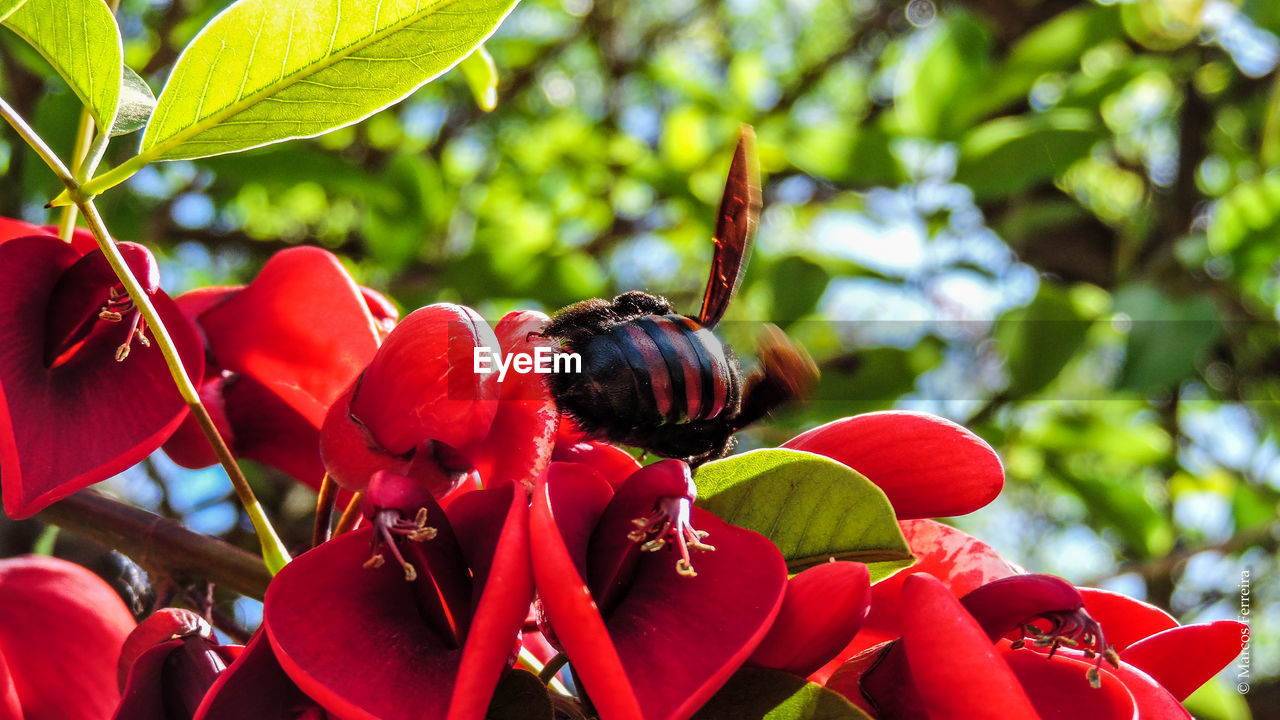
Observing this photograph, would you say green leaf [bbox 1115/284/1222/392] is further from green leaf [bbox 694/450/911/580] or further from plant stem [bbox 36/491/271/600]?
plant stem [bbox 36/491/271/600]

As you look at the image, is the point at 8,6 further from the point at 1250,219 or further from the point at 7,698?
the point at 1250,219

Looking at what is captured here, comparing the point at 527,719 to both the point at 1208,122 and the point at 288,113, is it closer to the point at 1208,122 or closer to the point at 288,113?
the point at 288,113

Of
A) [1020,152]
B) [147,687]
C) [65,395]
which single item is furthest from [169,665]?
[1020,152]

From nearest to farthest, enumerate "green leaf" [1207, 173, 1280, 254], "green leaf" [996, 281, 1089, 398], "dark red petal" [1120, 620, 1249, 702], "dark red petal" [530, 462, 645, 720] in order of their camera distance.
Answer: "dark red petal" [530, 462, 645, 720] → "dark red petal" [1120, 620, 1249, 702] → "green leaf" [996, 281, 1089, 398] → "green leaf" [1207, 173, 1280, 254]

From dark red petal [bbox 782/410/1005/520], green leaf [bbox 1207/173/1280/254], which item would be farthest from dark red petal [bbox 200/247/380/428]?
green leaf [bbox 1207/173/1280/254]

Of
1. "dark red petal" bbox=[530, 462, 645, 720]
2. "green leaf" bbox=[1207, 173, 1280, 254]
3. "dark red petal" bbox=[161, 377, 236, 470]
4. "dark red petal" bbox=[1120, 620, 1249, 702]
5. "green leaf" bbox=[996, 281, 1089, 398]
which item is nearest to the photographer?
"dark red petal" bbox=[530, 462, 645, 720]

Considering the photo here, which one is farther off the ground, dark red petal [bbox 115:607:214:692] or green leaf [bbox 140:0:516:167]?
green leaf [bbox 140:0:516:167]

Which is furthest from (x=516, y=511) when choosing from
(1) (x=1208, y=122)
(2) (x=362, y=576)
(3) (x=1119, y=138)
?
(3) (x=1119, y=138)

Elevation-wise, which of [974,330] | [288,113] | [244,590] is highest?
[288,113]
